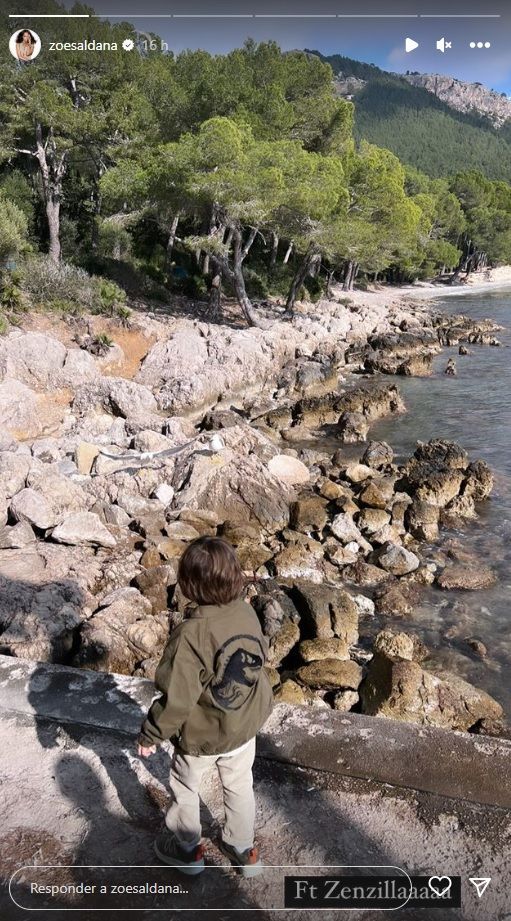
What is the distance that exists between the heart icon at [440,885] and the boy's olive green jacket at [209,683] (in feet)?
3.52

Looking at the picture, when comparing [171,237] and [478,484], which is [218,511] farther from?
[171,237]

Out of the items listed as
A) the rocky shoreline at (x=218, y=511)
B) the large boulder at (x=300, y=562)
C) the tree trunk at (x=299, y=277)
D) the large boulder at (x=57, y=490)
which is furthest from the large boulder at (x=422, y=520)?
the tree trunk at (x=299, y=277)

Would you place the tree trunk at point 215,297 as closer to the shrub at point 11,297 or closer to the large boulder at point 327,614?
the shrub at point 11,297

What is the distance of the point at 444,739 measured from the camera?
3.37 m

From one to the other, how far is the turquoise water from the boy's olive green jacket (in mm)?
4764

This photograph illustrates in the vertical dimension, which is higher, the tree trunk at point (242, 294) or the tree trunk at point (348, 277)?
the tree trunk at point (348, 277)

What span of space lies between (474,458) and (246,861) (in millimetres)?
12481

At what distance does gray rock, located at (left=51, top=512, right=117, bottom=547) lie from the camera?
8242 mm

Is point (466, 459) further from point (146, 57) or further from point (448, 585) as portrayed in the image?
point (146, 57)

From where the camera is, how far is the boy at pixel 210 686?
2.38 m

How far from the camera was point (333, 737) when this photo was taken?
337 centimetres

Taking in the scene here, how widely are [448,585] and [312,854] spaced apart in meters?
6.27

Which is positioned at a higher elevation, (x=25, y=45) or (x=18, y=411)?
(x=25, y=45)

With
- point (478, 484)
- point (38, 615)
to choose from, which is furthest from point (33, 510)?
point (478, 484)
